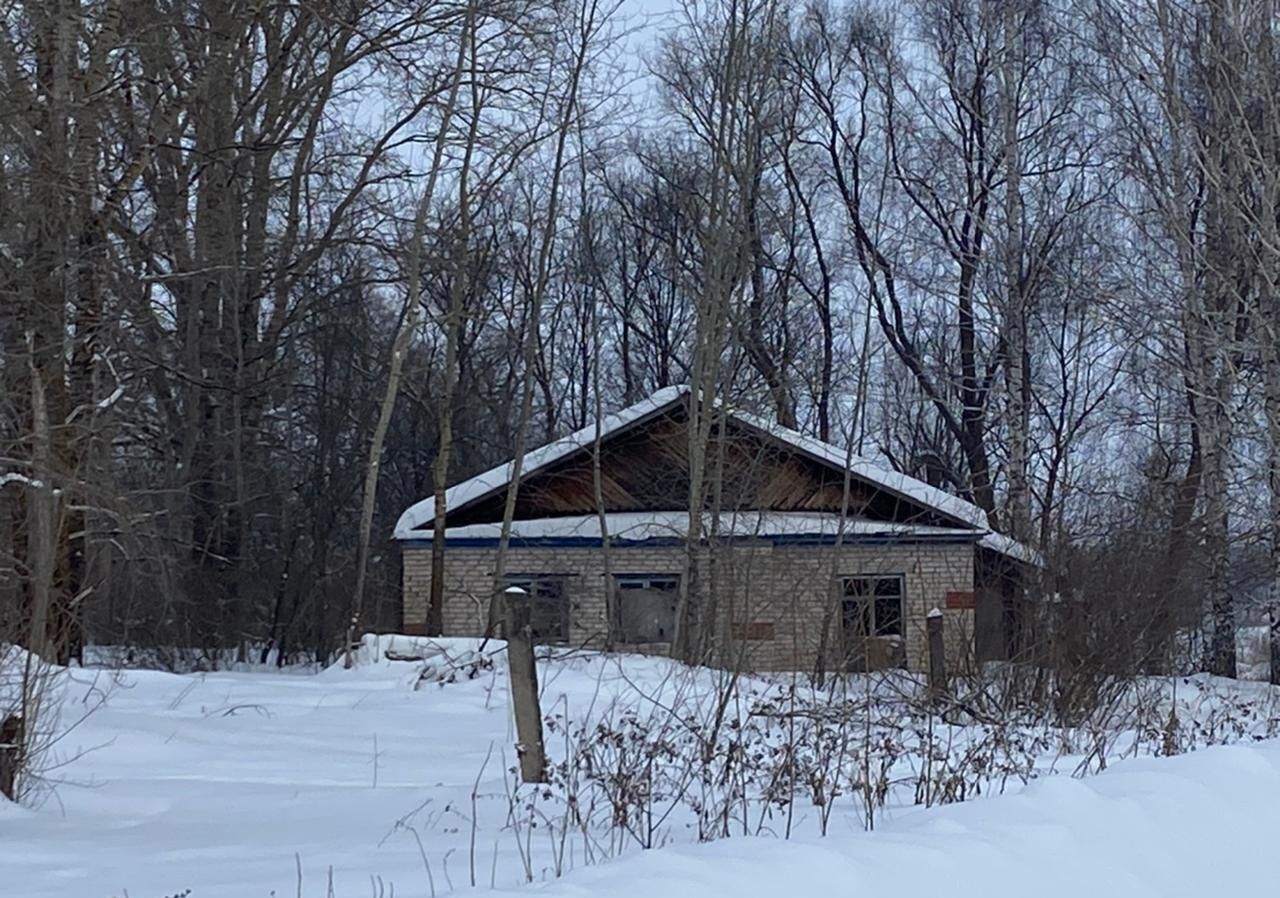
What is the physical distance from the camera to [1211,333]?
2223 centimetres

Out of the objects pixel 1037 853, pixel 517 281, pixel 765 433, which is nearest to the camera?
pixel 1037 853

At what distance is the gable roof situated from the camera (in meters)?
25.0

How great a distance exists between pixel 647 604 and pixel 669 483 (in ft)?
6.81

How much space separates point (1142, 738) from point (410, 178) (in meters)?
18.4

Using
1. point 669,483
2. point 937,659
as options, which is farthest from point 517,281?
point 937,659

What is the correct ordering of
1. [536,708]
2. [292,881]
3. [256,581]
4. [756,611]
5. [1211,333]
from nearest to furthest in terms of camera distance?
[292,881] → [536,708] → [1211,333] → [756,611] → [256,581]

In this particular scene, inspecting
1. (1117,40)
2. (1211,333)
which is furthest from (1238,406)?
(1117,40)

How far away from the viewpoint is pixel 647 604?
25.9 m

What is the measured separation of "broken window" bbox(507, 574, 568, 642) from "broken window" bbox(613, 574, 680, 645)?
37.8 inches

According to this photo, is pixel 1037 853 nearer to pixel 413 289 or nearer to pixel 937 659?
pixel 937 659

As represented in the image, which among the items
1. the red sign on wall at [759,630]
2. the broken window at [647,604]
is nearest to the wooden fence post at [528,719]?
the red sign on wall at [759,630]

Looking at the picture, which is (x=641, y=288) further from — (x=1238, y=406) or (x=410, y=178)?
(x=1238, y=406)

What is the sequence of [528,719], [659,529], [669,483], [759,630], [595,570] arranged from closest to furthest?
[528,719] < [759,630] < [659,529] < [595,570] < [669,483]

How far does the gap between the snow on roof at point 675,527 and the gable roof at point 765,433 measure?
0.29 meters
